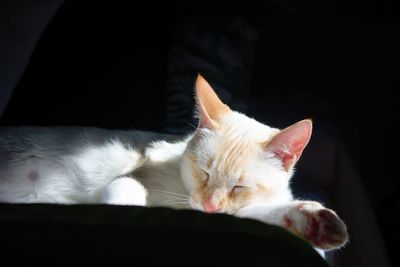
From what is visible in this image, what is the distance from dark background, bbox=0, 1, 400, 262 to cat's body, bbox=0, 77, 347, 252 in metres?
0.30

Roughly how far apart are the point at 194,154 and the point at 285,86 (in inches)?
41.1

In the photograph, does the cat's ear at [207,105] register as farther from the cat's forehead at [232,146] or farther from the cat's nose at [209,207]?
the cat's nose at [209,207]

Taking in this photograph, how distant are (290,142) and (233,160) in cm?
14

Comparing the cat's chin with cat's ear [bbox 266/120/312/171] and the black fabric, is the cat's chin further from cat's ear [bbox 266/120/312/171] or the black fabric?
the black fabric

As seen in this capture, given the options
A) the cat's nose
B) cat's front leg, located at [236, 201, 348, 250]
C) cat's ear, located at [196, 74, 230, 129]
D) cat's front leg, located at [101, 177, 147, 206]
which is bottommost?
cat's front leg, located at [101, 177, 147, 206]

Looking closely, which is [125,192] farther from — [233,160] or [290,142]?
[290,142]

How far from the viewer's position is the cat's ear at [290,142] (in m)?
1.03

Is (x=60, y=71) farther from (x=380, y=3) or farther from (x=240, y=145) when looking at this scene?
(x=380, y=3)

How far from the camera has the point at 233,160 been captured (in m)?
1.10

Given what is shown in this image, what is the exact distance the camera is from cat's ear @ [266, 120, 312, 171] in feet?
3.36

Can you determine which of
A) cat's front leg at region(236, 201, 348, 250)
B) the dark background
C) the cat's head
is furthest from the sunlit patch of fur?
the dark background

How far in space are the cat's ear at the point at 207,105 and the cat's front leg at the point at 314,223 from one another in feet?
0.98

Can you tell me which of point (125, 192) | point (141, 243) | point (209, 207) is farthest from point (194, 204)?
point (141, 243)

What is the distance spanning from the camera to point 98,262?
655 mm
